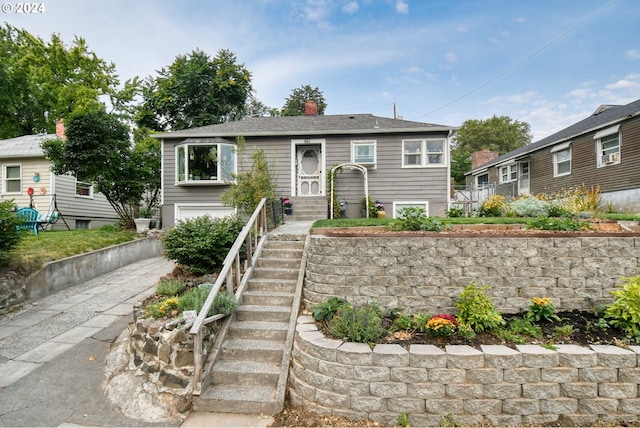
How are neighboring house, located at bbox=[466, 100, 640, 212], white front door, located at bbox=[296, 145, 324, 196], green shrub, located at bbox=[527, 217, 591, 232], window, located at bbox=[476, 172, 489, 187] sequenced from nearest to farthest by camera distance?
green shrub, located at bbox=[527, 217, 591, 232], neighboring house, located at bbox=[466, 100, 640, 212], white front door, located at bbox=[296, 145, 324, 196], window, located at bbox=[476, 172, 489, 187]

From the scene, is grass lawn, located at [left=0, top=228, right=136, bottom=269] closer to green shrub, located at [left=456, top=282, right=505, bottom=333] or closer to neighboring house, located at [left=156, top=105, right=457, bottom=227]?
neighboring house, located at [left=156, top=105, right=457, bottom=227]

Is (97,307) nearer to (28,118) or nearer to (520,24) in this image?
(520,24)

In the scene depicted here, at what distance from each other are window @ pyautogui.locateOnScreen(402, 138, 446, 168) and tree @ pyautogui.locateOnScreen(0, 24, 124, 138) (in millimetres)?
15495

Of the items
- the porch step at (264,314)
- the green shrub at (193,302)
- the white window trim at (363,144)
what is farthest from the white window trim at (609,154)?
the green shrub at (193,302)

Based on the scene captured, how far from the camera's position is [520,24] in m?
8.89

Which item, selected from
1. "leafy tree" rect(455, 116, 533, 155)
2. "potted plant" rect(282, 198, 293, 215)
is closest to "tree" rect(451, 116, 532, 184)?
"leafy tree" rect(455, 116, 533, 155)

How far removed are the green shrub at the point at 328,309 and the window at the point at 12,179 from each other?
50.3ft

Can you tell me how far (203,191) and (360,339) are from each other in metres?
9.05

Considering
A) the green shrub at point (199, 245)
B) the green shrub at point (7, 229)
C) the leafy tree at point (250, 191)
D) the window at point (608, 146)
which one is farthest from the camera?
the window at point (608, 146)

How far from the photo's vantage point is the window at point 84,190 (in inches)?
537

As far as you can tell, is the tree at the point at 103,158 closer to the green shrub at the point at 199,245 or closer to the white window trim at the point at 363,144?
the green shrub at the point at 199,245

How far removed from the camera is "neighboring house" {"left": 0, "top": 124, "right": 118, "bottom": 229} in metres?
→ 12.1

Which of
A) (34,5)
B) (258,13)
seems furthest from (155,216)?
(258,13)

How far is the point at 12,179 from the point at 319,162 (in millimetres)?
12932
